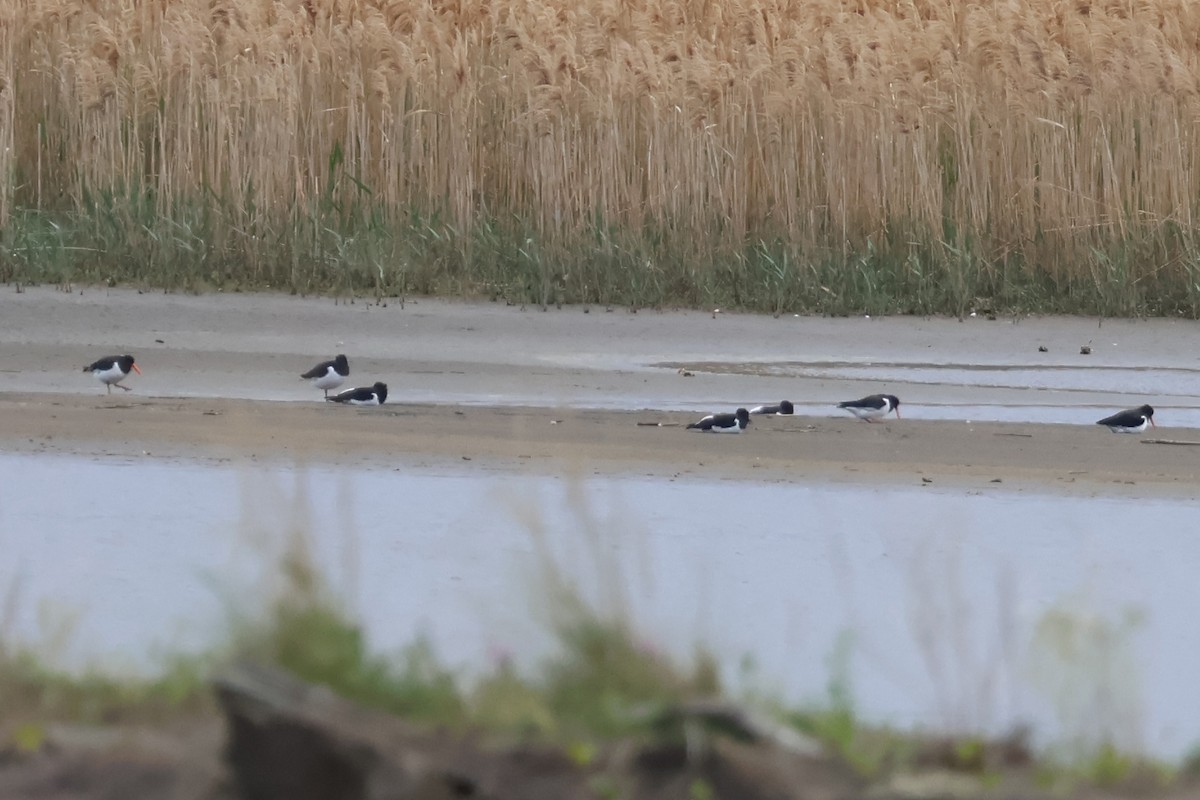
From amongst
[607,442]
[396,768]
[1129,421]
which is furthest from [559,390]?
[396,768]

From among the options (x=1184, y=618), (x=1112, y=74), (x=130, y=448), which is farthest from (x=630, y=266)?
(x=1184, y=618)

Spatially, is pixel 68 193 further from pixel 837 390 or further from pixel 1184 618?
pixel 1184 618

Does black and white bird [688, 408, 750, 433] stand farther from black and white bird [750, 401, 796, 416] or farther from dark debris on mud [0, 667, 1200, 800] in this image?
dark debris on mud [0, 667, 1200, 800]

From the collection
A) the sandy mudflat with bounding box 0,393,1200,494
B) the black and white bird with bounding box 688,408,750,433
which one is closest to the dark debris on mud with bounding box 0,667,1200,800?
the sandy mudflat with bounding box 0,393,1200,494

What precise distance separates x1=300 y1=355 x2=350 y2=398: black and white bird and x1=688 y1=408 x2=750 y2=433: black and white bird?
1671 millimetres

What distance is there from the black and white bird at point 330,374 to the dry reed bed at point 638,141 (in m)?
2.69

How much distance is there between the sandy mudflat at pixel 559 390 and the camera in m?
7.56

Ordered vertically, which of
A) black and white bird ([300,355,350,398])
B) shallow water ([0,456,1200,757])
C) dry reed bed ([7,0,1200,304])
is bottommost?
shallow water ([0,456,1200,757])

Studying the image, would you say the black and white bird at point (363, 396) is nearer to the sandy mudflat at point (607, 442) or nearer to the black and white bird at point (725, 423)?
the sandy mudflat at point (607, 442)

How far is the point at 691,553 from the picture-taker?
5941 mm

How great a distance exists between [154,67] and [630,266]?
3211 millimetres

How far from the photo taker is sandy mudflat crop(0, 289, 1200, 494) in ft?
24.8

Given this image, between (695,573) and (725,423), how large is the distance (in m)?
2.22

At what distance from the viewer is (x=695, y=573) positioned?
18.4 feet
